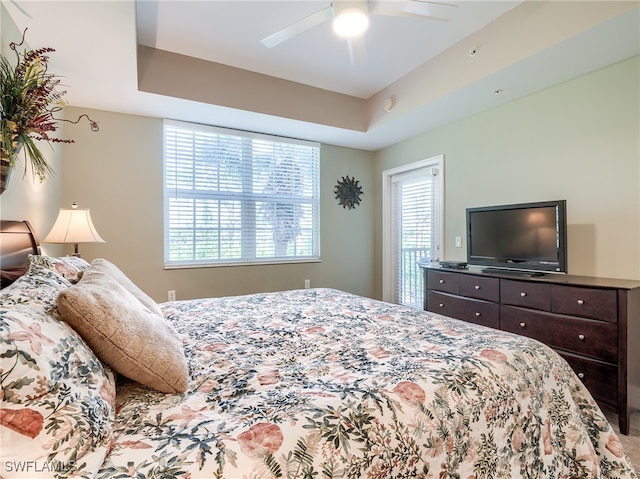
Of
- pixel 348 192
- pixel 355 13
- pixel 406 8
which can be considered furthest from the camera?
pixel 348 192

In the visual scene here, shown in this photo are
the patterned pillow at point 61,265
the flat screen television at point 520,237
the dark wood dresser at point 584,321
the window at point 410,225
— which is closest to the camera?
the patterned pillow at point 61,265

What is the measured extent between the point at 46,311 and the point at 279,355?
0.78m

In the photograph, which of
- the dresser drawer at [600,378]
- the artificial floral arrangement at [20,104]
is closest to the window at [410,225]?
the dresser drawer at [600,378]

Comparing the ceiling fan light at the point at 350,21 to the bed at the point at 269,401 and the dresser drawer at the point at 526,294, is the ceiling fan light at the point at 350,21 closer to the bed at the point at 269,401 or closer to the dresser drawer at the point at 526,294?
the bed at the point at 269,401

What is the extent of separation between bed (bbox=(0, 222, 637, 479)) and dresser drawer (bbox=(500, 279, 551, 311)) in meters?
1.01

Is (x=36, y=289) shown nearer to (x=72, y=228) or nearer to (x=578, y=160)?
(x=72, y=228)

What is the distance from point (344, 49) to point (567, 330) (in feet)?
9.14

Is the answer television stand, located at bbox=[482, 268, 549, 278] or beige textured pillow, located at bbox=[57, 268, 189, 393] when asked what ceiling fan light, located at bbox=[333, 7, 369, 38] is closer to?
beige textured pillow, located at bbox=[57, 268, 189, 393]

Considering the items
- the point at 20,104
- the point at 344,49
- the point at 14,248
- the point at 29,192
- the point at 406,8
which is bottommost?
the point at 14,248

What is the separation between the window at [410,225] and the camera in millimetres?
3836

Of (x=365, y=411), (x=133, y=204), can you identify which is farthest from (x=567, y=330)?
(x=133, y=204)

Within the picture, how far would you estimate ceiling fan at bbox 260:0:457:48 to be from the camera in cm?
184

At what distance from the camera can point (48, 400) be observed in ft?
2.15

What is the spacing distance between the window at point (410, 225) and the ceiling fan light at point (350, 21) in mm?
2104
